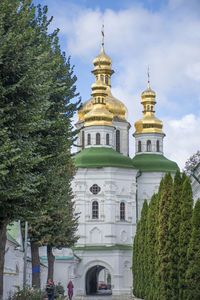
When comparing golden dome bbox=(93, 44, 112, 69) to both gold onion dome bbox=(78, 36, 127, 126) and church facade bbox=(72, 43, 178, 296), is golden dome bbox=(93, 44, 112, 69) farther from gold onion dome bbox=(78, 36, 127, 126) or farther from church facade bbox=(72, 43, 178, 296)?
church facade bbox=(72, 43, 178, 296)

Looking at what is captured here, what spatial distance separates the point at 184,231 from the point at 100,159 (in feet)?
114

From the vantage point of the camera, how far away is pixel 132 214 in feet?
180

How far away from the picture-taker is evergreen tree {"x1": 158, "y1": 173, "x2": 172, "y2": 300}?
21.8m

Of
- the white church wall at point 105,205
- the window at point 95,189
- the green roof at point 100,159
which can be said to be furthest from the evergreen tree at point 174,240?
the window at point 95,189

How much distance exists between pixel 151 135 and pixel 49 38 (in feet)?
149

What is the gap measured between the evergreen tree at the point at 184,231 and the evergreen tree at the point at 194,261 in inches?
37.0

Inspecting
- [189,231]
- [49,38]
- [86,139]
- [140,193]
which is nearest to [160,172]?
[140,193]

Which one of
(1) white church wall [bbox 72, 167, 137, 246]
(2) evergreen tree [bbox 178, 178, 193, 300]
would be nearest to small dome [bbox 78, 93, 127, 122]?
(1) white church wall [bbox 72, 167, 137, 246]

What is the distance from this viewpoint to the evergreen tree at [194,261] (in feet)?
63.0

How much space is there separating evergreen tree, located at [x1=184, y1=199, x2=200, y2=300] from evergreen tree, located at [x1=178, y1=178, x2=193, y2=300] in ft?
3.08

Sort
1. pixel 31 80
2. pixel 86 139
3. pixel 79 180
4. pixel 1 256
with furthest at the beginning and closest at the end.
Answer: pixel 86 139 < pixel 79 180 < pixel 1 256 < pixel 31 80

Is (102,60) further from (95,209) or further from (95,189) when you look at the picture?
(95,209)

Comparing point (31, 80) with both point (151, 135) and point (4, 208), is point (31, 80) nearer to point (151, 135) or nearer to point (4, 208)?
point (4, 208)

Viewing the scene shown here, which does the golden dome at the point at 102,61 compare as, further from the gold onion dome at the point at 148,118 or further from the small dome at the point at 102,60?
the gold onion dome at the point at 148,118
